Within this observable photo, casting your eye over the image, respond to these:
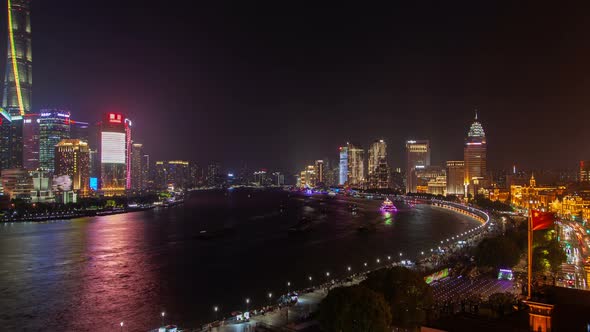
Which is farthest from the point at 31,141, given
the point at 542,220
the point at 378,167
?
the point at 542,220

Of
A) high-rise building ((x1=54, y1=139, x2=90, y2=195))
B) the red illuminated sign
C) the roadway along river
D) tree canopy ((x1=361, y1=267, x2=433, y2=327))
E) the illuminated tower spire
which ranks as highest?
the illuminated tower spire

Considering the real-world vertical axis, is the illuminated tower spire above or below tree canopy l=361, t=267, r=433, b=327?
above

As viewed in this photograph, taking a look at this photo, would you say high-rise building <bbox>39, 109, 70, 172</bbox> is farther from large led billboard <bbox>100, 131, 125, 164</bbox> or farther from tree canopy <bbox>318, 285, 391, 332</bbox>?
tree canopy <bbox>318, 285, 391, 332</bbox>

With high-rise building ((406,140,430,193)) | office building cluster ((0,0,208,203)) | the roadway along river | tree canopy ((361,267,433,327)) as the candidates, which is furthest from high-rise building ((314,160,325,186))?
tree canopy ((361,267,433,327))

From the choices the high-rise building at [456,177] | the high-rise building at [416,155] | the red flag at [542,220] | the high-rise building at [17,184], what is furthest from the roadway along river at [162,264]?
the high-rise building at [416,155]

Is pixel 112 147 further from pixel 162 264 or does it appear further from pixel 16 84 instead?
pixel 162 264

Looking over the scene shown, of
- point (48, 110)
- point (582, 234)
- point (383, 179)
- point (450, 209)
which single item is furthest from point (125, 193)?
point (582, 234)

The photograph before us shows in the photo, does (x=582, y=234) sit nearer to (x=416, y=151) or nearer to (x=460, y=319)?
(x=460, y=319)
